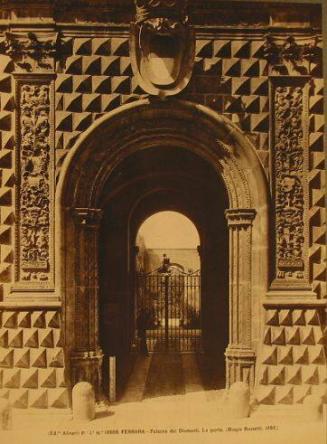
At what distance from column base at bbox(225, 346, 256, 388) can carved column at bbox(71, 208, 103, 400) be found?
82.5 inches

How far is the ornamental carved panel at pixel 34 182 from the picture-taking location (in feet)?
30.8

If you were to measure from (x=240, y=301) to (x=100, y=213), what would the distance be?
8.60ft

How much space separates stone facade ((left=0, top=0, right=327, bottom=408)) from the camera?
9.38m

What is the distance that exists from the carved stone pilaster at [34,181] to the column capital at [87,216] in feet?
1.32

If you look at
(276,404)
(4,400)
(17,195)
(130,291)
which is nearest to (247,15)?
(17,195)

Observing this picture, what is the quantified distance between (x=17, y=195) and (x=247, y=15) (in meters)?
4.58

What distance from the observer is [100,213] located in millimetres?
9719

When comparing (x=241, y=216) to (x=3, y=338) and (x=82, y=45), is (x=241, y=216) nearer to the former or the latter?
(x=82, y=45)

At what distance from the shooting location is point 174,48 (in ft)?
30.9

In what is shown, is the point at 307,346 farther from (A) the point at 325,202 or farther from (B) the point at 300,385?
(A) the point at 325,202

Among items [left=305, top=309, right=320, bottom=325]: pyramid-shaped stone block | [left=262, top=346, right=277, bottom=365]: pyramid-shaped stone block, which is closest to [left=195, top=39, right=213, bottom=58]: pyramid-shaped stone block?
[left=305, top=309, right=320, bottom=325]: pyramid-shaped stone block

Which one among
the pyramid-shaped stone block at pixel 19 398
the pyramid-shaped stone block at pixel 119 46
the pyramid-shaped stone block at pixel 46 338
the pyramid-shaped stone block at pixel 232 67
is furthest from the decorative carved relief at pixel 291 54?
the pyramid-shaped stone block at pixel 19 398

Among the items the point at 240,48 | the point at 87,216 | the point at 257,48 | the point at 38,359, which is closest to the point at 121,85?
the point at 240,48

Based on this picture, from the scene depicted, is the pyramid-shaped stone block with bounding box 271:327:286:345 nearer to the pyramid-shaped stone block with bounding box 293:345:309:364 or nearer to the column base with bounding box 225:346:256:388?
the pyramid-shaped stone block with bounding box 293:345:309:364
